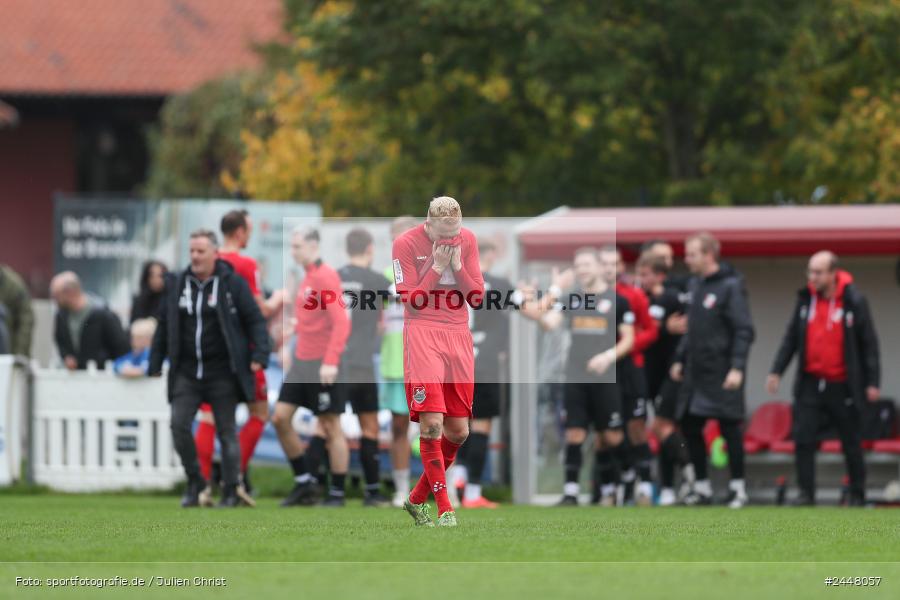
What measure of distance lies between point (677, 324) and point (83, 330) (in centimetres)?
575

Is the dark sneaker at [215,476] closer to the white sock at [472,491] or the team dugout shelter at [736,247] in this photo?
the white sock at [472,491]

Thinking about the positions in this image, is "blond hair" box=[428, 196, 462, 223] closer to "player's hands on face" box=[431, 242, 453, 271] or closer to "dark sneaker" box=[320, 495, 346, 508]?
"player's hands on face" box=[431, 242, 453, 271]

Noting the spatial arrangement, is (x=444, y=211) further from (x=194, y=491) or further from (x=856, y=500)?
(x=856, y=500)

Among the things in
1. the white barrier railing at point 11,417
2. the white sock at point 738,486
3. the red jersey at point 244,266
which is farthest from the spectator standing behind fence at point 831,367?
the white barrier railing at point 11,417

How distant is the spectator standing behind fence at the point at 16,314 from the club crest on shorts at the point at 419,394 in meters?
8.29

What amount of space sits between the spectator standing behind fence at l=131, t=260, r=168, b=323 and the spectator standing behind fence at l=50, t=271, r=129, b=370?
1.67 feet

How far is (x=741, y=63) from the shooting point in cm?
2258

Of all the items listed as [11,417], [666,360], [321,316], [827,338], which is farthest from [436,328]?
[11,417]

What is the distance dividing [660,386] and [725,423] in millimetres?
1129

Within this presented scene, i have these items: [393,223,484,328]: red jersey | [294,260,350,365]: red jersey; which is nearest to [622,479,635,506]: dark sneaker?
[294,260,350,365]: red jersey

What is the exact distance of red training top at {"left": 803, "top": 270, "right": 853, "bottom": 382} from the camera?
13750 mm

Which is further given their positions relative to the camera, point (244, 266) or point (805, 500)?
point (805, 500)

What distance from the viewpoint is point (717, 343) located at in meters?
13.8

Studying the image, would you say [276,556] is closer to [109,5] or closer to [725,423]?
[725,423]
